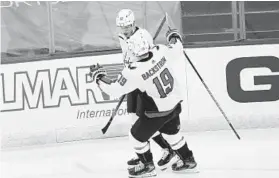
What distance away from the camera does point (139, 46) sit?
3541mm

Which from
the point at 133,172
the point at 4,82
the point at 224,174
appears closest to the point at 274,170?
the point at 224,174

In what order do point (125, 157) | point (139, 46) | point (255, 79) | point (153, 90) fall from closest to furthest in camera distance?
point (139, 46)
point (153, 90)
point (125, 157)
point (255, 79)

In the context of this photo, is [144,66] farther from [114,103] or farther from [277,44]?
[277,44]

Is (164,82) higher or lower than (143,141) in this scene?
higher

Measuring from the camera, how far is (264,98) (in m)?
5.40

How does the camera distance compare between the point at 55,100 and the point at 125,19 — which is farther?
the point at 55,100

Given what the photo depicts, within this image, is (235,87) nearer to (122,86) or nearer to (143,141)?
(143,141)

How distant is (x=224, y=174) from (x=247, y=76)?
5.88ft

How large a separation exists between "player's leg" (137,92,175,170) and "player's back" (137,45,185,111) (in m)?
0.05

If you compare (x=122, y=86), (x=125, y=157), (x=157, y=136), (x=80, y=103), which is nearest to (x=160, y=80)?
(x=122, y=86)

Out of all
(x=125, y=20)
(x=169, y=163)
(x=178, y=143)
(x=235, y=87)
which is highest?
(x=125, y=20)

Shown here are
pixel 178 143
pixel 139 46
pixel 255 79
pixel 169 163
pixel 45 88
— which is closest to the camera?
pixel 139 46

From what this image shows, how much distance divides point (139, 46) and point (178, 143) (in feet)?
2.17

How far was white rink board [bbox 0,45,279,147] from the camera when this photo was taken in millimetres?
5207
